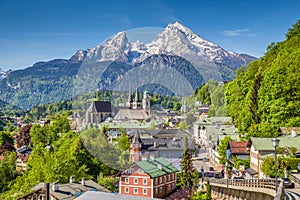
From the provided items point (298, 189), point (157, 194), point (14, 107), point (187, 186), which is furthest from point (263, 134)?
point (14, 107)

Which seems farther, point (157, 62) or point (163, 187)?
point (163, 187)

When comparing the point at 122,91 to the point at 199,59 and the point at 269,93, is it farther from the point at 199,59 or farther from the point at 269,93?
the point at 269,93

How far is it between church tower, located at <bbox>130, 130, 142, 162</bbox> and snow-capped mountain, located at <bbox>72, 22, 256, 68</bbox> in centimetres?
137

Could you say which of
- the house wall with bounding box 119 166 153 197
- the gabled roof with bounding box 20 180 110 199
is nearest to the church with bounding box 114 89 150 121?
the house wall with bounding box 119 166 153 197

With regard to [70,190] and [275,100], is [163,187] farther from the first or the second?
[275,100]

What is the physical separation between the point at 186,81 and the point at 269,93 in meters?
16.2

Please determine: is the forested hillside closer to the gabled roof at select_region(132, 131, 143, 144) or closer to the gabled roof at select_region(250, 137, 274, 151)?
the gabled roof at select_region(250, 137, 274, 151)

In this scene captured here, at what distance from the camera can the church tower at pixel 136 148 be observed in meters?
6.59

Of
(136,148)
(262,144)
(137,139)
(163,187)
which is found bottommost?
(163,187)

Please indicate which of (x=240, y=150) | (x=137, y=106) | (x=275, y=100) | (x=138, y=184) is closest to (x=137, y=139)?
(x=137, y=106)

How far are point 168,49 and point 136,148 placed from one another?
179 centimetres

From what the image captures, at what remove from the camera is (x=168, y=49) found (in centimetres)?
650

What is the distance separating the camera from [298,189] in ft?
29.9

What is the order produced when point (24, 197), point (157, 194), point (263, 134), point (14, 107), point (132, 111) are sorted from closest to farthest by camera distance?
1. point (132, 111)
2. point (157, 194)
3. point (24, 197)
4. point (263, 134)
5. point (14, 107)
